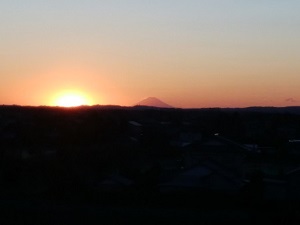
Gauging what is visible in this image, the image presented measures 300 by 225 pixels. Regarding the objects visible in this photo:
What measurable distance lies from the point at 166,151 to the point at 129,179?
62.4 ft

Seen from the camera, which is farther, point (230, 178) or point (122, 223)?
point (230, 178)

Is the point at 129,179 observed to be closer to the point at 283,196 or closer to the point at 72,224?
the point at 283,196

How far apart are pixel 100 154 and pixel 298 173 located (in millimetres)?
15185

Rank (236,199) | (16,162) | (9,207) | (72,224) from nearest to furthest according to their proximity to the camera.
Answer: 1. (72,224)
2. (9,207)
3. (236,199)
4. (16,162)

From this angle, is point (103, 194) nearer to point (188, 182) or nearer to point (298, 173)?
point (188, 182)

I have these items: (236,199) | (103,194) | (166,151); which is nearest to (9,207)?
(103,194)

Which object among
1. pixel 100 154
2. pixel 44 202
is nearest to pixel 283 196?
pixel 44 202

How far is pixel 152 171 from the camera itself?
2623 cm

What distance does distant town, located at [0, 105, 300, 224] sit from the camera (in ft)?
54.2

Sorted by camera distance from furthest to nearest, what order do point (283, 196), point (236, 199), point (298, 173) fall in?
point (298, 173) < point (283, 196) < point (236, 199)

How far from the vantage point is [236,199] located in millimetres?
18734

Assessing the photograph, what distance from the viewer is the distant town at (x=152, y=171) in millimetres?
16531

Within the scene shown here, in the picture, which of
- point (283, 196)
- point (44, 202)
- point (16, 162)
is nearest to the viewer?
point (44, 202)

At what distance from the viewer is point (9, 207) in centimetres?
1517
